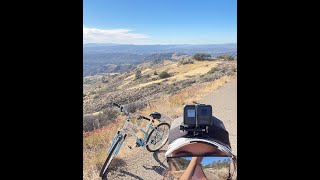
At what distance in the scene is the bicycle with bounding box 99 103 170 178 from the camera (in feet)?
12.2

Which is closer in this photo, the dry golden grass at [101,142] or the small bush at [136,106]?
the dry golden grass at [101,142]

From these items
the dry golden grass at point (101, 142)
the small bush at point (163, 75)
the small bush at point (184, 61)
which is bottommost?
the dry golden grass at point (101, 142)

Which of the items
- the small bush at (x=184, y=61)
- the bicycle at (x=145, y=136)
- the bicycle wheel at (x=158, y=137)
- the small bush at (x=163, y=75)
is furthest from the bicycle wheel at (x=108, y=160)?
the small bush at (x=184, y=61)

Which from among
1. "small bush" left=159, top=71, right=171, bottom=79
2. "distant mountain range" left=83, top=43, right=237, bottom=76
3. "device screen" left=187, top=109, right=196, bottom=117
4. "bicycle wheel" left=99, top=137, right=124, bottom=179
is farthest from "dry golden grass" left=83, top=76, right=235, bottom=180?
"small bush" left=159, top=71, right=171, bottom=79

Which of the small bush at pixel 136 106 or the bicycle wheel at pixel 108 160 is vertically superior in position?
the small bush at pixel 136 106

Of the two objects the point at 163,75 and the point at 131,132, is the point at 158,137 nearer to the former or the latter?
the point at 131,132

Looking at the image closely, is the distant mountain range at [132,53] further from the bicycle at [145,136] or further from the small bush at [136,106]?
the bicycle at [145,136]

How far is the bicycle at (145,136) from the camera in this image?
12.2 ft
